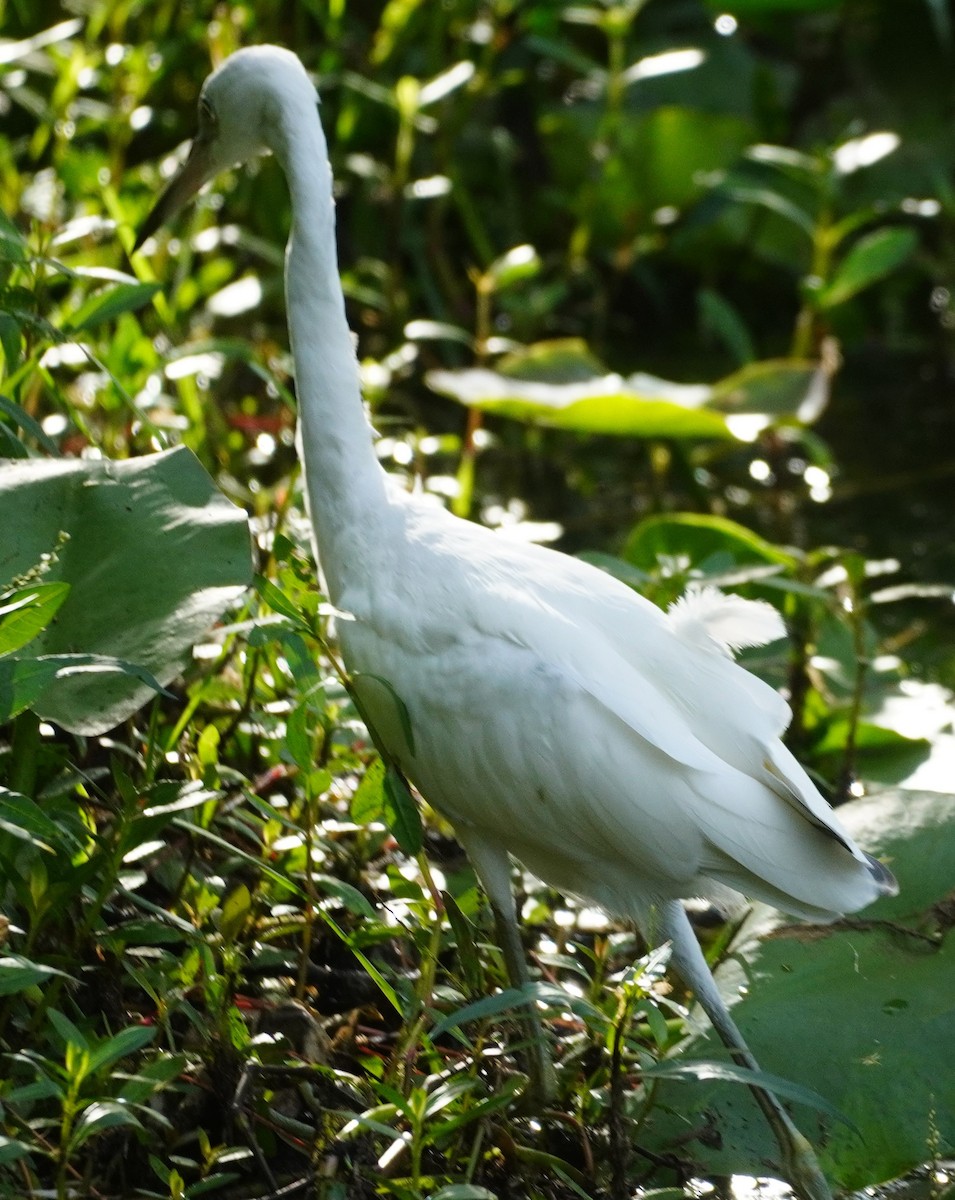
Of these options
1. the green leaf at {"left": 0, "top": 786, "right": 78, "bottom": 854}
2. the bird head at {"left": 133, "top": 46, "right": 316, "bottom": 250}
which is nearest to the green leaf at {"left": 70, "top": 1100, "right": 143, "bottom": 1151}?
the green leaf at {"left": 0, "top": 786, "right": 78, "bottom": 854}

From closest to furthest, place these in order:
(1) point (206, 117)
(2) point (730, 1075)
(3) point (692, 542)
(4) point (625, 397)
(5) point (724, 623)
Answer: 1. (2) point (730, 1075)
2. (5) point (724, 623)
3. (1) point (206, 117)
4. (3) point (692, 542)
5. (4) point (625, 397)

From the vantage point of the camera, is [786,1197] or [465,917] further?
[786,1197]

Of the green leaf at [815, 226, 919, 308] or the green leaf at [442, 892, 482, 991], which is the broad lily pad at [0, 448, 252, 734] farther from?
the green leaf at [815, 226, 919, 308]

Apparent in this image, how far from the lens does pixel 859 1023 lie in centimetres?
231

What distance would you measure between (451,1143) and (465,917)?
28 centimetres

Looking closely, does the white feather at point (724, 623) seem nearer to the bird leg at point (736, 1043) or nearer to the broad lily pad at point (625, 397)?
the bird leg at point (736, 1043)

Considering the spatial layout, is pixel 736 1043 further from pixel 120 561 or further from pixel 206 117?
pixel 206 117

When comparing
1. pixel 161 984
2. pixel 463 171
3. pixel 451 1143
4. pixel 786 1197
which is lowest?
pixel 786 1197

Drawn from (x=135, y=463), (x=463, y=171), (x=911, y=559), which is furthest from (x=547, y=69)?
(x=135, y=463)

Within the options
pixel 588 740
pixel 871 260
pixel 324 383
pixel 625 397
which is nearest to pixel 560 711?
pixel 588 740

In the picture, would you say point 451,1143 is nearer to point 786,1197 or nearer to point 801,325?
point 786,1197

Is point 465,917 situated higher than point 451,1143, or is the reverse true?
point 465,917

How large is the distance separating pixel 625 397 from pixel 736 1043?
1935 millimetres

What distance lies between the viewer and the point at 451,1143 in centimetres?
205
